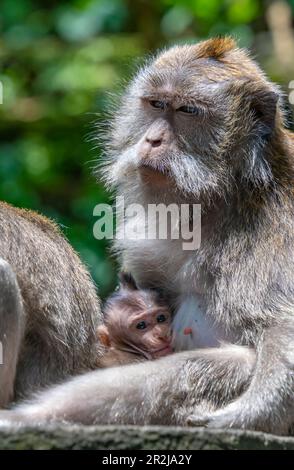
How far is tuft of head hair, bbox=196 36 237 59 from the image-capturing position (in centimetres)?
636

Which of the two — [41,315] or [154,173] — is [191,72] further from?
[41,315]

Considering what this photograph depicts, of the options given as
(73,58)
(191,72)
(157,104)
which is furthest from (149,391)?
(73,58)

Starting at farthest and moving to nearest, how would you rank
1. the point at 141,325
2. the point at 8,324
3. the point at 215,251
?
the point at 141,325, the point at 215,251, the point at 8,324

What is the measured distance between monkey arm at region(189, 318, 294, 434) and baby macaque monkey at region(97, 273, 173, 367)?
75 centimetres

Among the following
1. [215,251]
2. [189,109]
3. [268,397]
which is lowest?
[268,397]

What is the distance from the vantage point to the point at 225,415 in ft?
18.1

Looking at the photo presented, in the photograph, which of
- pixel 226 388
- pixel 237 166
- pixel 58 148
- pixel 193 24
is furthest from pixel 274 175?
pixel 193 24

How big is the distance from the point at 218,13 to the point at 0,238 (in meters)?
7.70

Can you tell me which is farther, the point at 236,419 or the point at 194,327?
the point at 194,327

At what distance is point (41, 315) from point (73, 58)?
669cm

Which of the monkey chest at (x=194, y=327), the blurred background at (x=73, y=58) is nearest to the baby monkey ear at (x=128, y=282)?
the monkey chest at (x=194, y=327)

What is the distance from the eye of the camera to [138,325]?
636 centimetres

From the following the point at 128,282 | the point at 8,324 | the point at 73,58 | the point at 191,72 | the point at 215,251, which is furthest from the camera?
the point at 73,58
